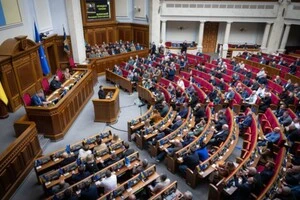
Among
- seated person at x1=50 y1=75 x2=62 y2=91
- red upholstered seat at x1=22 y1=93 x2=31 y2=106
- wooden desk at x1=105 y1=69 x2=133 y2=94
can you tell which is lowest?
wooden desk at x1=105 y1=69 x2=133 y2=94

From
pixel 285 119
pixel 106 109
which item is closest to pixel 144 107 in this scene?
pixel 106 109

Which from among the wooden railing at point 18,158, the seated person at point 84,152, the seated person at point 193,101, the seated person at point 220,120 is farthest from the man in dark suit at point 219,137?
the wooden railing at point 18,158

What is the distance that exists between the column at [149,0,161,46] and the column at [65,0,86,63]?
5.70m

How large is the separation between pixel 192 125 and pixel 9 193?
549cm

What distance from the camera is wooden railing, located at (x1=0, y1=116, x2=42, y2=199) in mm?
5531

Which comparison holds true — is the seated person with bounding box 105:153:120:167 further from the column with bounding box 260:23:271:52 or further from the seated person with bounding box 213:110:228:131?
the column with bounding box 260:23:271:52

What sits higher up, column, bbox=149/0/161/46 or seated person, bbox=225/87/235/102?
column, bbox=149/0/161/46

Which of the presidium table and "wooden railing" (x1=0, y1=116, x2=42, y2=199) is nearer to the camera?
"wooden railing" (x1=0, y1=116, x2=42, y2=199)

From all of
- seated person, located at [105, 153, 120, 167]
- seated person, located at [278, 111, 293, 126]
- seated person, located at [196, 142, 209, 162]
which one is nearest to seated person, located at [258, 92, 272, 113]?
seated person, located at [278, 111, 293, 126]

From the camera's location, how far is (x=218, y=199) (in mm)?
5195

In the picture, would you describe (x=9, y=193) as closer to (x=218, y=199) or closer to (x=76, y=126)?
(x=76, y=126)

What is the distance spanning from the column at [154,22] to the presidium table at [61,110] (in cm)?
869

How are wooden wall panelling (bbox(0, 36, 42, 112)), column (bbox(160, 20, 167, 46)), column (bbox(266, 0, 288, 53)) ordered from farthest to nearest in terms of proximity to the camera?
column (bbox(160, 20, 167, 46)), column (bbox(266, 0, 288, 53)), wooden wall panelling (bbox(0, 36, 42, 112))

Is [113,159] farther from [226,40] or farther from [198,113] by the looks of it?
[226,40]
